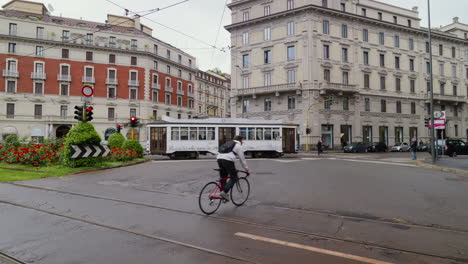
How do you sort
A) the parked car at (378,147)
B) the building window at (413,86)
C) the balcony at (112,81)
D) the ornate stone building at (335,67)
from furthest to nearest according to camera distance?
the balcony at (112,81), the building window at (413,86), the parked car at (378,147), the ornate stone building at (335,67)

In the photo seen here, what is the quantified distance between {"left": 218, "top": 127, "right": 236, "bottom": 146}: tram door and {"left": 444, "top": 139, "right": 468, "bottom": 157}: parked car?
1907cm

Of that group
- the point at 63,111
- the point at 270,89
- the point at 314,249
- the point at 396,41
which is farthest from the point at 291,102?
the point at 63,111

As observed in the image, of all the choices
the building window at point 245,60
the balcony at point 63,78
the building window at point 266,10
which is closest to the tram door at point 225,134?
the building window at point 245,60

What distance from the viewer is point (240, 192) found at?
21.4 ft

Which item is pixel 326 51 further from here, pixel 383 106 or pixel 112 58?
pixel 112 58

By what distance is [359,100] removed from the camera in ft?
120

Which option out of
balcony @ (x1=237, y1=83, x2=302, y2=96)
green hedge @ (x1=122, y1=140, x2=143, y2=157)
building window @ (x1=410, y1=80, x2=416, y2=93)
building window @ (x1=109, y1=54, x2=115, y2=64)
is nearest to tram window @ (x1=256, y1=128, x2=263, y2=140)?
green hedge @ (x1=122, y1=140, x2=143, y2=157)

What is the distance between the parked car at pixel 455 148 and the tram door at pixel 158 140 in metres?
24.4

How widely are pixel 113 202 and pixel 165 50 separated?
46235 mm

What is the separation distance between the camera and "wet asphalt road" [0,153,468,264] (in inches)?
143

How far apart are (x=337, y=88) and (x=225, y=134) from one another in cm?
1955

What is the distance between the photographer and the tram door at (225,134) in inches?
834

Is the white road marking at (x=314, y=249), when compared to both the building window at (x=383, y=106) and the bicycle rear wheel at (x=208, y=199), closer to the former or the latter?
the bicycle rear wheel at (x=208, y=199)

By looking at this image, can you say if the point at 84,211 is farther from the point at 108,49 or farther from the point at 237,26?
the point at 108,49
